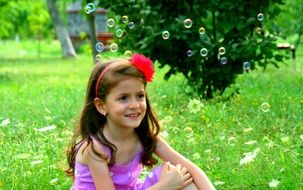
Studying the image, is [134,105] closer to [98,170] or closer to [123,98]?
[123,98]

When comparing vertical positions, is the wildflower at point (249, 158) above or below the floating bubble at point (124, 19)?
below

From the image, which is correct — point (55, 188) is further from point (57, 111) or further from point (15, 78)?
point (15, 78)

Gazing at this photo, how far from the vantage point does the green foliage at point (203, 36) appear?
8664 millimetres

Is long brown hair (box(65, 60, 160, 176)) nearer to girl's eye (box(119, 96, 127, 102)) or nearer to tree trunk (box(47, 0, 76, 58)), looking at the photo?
girl's eye (box(119, 96, 127, 102))

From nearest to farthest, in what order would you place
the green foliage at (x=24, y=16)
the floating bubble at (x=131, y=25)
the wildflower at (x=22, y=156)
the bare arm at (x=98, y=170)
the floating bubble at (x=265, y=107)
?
the bare arm at (x=98, y=170), the wildflower at (x=22, y=156), the floating bubble at (x=265, y=107), the floating bubble at (x=131, y=25), the green foliage at (x=24, y=16)

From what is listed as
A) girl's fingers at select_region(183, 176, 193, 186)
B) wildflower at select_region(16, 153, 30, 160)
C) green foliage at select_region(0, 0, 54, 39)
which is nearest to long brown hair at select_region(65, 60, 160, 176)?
girl's fingers at select_region(183, 176, 193, 186)

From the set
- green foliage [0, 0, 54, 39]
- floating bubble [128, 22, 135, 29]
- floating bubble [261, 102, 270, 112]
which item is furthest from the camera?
green foliage [0, 0, 54, 39]

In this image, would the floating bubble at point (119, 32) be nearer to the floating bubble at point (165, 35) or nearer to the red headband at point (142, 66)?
the floating bubble at point (165, 35)

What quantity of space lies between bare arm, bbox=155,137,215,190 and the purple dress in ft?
0.48

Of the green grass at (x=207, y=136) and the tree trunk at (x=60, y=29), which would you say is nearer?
the green grass at (x=207, y=136)

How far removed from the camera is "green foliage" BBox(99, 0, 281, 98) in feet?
28.4

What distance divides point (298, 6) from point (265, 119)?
1419 centimetres

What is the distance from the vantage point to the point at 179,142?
590 cm

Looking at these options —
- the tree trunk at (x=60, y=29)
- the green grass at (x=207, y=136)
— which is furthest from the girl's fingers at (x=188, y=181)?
the tree trunk at (x=60, y=29)
